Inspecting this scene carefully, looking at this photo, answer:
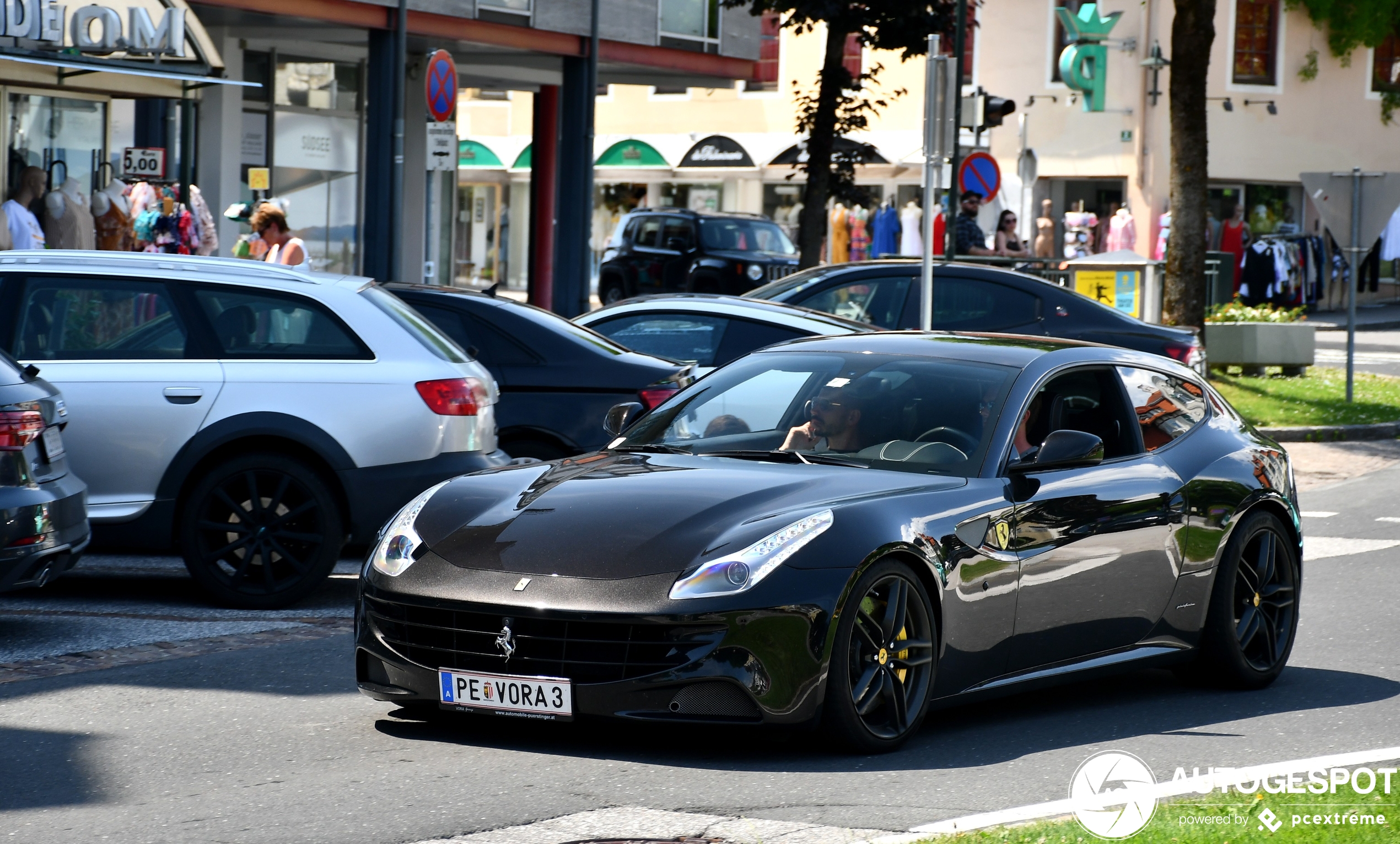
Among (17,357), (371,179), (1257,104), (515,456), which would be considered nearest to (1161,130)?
(1257,104)

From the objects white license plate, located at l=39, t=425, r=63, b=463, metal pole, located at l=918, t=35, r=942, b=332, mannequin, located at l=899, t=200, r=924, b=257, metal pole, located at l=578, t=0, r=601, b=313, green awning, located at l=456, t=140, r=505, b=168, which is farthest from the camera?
green awning, located at l=456, t=140, r=505, b=168

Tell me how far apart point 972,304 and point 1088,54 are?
27.3 meters

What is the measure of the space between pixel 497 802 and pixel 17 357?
457 cm

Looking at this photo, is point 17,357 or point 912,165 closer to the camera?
point 17,357

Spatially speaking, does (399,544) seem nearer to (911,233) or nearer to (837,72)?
(837,72)

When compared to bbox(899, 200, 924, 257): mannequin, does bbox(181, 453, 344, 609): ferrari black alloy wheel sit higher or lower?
lower

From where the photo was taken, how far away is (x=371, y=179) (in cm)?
2461

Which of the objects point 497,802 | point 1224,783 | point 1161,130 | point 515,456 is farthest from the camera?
point 1161,130

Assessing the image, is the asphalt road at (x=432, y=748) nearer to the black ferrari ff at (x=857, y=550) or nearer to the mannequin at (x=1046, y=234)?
the black ferrari ff at (x=857, y=550)

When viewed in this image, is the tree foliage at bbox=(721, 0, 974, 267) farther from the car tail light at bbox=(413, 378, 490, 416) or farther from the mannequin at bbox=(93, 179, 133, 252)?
the car tail light at bbox=(413, 378, 490, 416)

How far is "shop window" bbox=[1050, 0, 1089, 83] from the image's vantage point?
4372cm

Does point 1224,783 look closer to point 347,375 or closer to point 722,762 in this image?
point 722,762

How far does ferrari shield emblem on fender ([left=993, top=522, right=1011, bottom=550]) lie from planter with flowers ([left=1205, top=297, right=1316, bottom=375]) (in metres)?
17.3

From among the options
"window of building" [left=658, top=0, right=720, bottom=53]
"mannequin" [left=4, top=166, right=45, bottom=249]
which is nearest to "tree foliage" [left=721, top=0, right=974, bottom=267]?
"window of building" [left=658, top=0, right=720, bottom=53]
